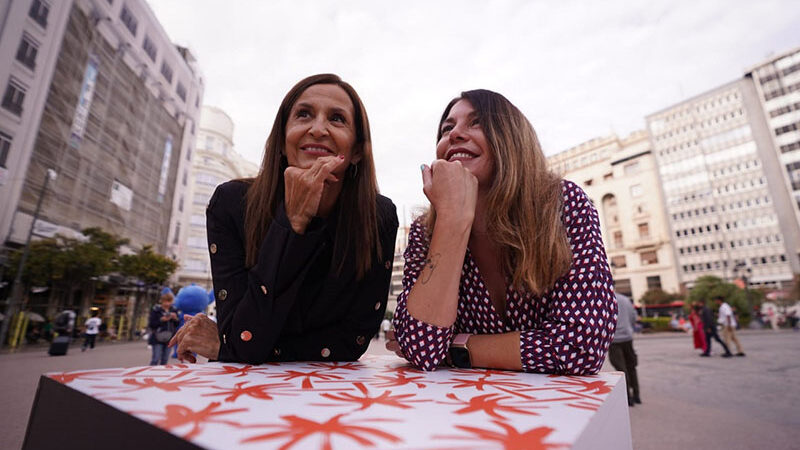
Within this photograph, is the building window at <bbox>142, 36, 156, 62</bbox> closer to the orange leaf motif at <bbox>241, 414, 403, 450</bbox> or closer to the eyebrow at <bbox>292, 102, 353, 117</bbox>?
the eyebrow at <bbox>292, 102, 353, 117</bbox>

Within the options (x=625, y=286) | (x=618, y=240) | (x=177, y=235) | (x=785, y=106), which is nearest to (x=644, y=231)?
(x=618, y=240)

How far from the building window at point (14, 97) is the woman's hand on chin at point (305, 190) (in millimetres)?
4427

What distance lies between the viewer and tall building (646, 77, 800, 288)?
33.5 metres

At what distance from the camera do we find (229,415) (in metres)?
0.36

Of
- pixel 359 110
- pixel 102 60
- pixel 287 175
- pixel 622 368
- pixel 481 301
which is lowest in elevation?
pixel 622 368

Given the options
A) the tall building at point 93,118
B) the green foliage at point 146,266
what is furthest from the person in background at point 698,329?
the green foliage at point 146,266

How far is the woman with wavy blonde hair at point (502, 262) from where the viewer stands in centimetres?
91

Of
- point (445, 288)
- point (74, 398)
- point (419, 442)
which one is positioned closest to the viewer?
point (419, 442)

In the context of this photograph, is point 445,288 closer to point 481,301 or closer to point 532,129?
point 481,301

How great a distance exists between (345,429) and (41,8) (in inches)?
207

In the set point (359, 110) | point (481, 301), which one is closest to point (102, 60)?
point (359, 110)

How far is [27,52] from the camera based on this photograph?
3.95 m

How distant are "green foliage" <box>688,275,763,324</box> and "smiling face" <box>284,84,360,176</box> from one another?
24.7 metres

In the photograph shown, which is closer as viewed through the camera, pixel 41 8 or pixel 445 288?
pixel 445 288
